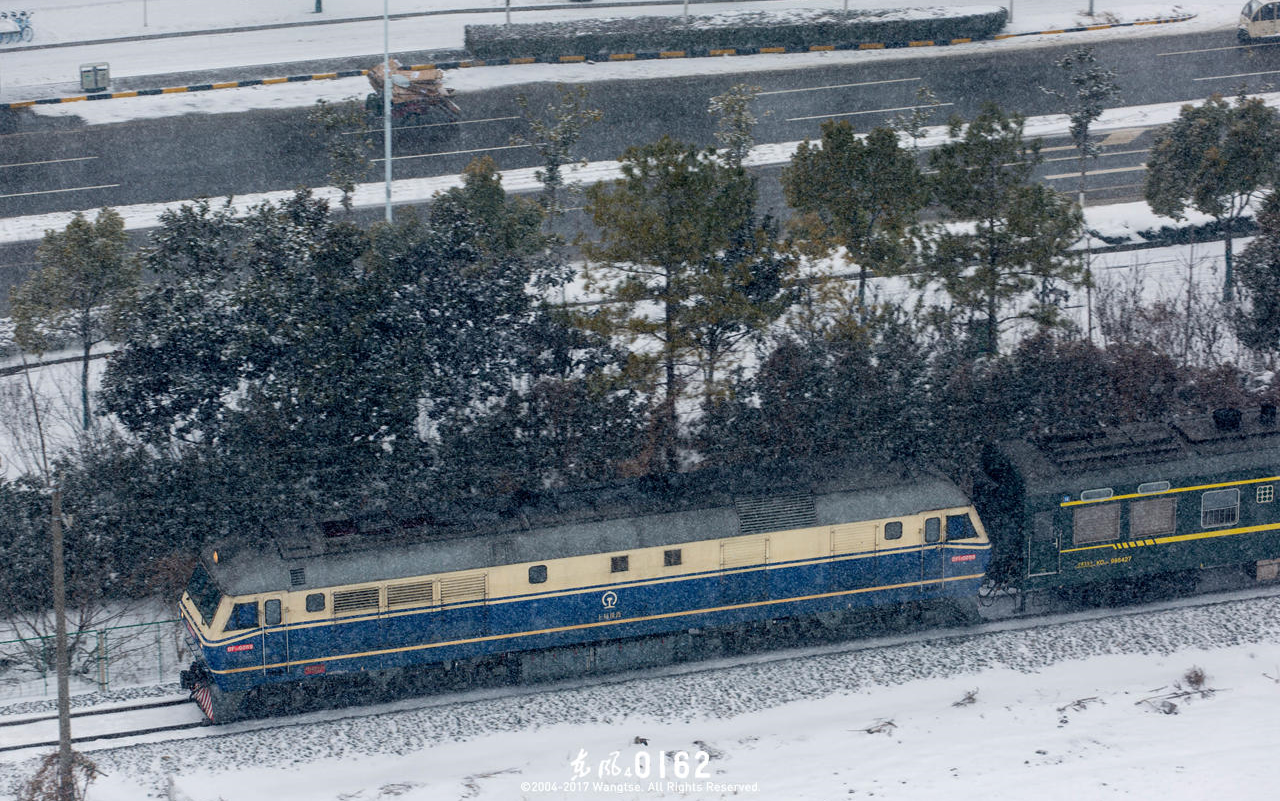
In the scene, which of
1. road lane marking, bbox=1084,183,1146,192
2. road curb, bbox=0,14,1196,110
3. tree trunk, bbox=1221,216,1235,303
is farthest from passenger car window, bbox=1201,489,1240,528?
road curb, bbox=0,14,1196,110

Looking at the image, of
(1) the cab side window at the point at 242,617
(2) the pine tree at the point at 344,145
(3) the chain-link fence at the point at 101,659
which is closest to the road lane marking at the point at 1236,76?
(2) the pine tree at the point at 344,145

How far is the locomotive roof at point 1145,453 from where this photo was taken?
31891 mm

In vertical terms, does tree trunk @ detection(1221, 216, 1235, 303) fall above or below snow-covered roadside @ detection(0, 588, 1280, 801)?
above

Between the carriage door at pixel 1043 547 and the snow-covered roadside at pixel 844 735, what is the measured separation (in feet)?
4.80

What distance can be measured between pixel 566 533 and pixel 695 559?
106 inches

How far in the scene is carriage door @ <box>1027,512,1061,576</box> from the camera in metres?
31.8

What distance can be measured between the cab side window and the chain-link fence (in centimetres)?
381

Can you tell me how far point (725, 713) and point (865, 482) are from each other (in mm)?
5654

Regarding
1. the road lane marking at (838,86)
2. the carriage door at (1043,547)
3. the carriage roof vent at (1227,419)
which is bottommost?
the carriage door at (1043,547)

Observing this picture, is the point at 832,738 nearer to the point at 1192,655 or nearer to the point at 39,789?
the point at 1192,655

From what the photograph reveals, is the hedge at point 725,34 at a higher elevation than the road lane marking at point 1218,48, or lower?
higher

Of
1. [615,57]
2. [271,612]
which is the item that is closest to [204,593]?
[271,612]

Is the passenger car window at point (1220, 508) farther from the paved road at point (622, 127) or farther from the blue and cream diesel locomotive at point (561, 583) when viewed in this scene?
the paved road at point (622, 127)

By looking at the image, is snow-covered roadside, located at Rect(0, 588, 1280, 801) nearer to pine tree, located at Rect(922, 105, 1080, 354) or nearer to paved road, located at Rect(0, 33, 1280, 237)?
pine tree, located at Rect(922, 105, 1080, 354)
